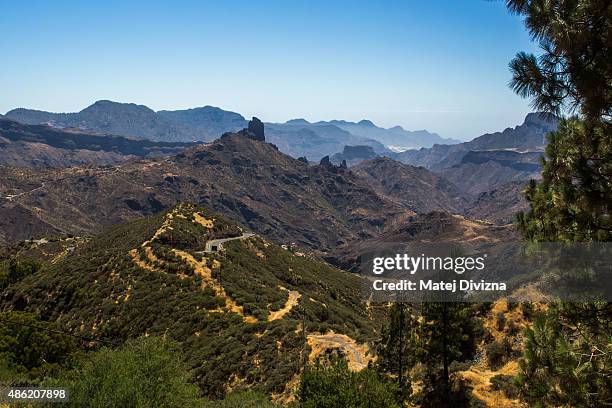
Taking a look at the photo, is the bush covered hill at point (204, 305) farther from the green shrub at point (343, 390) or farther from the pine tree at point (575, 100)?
the pine tree at point (575, 100)

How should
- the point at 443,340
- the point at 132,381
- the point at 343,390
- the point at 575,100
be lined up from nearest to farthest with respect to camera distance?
1. the point at 575,100
2. the point at 343,390
3. the point at 132,381
4. the point at 443,340

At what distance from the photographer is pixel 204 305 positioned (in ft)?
196

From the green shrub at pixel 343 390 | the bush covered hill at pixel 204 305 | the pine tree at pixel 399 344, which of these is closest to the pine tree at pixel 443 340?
the pine tree at pixel 399 344

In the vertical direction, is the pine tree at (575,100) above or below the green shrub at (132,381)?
above

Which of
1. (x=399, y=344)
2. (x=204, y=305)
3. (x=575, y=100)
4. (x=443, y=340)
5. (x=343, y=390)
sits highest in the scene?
(x=575, y=100)

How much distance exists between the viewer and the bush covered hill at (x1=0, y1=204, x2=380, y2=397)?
141 ft

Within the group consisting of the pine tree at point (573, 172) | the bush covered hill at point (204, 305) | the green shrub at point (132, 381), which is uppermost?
the pine tree at point (573, 172)

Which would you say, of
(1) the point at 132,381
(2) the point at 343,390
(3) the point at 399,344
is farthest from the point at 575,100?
(1) the point at 132,381

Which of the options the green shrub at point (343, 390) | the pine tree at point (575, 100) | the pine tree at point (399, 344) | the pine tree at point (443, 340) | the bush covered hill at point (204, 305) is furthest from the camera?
the bush covered hill at point (204, 305)

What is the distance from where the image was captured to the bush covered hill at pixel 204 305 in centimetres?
4288

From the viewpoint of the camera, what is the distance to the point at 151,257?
75.2 meters

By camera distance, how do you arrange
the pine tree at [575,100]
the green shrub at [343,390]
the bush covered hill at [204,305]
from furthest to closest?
the bush covered hill at [204,305] → the green shrub at [343,390] → the pine tree at [575,100]

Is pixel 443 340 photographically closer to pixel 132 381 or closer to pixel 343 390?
pixel 343 390

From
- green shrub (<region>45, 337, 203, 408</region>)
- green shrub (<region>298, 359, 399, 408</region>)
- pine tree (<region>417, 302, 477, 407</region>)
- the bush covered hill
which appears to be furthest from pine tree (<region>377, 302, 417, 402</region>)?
green shrub (<region>45, 337, 203, 408</region>)
